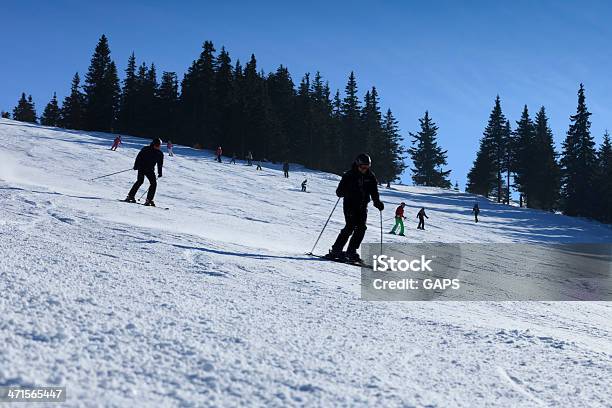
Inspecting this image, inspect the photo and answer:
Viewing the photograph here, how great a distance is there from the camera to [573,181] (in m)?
57.6

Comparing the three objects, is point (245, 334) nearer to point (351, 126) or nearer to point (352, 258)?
point (352, 258)

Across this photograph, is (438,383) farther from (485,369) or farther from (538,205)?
(538,205)

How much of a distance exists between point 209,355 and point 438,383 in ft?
4.47

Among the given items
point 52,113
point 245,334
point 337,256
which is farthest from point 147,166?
point 52,113

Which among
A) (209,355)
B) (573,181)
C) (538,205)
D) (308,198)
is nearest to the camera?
(209,355)

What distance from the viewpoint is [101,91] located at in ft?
237

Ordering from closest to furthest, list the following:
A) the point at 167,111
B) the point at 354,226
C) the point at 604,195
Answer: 1. the point at 354,226
2. the point at 604,195
3. the point at 167,111

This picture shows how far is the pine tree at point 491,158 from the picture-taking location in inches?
2648

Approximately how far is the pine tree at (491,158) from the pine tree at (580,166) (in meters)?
8.09

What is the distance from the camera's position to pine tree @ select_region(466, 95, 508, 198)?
67.2m

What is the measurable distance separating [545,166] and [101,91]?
61296mm

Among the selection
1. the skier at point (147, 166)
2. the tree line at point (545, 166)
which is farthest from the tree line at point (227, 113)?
the skier at point (147, 166)

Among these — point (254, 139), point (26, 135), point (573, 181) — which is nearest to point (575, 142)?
point (573, 181)

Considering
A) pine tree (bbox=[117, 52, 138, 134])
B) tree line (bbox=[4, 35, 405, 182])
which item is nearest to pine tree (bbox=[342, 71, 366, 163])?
tree line (bbox=[4, 35, 405, 182])
